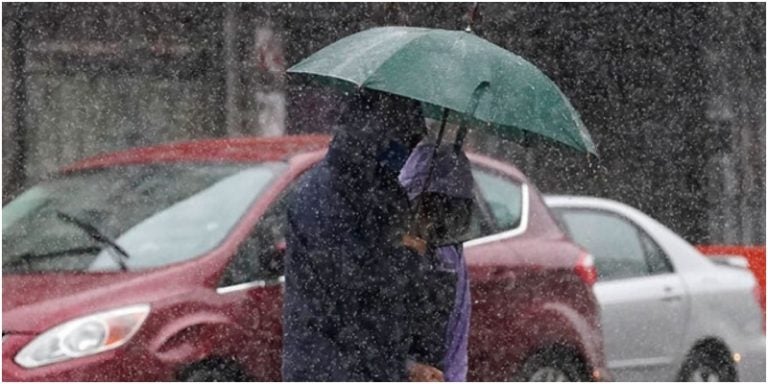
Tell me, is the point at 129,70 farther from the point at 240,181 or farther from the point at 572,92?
the point at 240,181

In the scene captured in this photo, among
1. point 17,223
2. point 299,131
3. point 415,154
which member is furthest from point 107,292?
point 299,131

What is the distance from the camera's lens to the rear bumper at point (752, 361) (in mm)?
10323

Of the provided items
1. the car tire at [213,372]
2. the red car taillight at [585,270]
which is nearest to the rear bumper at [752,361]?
the red car taillight at [585,270]

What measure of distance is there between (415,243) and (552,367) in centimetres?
373

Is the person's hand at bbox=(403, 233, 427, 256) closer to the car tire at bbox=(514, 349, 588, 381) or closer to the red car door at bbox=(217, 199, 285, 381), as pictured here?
the red car door at bbox=(217, 199, 285, 381)

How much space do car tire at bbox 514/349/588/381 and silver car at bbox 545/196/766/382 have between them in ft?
3.02

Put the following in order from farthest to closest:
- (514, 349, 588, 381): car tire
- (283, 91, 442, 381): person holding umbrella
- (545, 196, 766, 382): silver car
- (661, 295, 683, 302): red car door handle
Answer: (661, 295, 683, 302): red car door handle
(545, 196, 766, 382): silver car
(514, 349, 588, 381): car tire
(283, 91, 442, 381): person holding umbrella

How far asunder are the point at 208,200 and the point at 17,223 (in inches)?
35.8

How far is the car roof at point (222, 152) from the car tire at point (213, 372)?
3.67ft

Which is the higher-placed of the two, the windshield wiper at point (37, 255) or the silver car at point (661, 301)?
the windshield wiper at point (37, 255)

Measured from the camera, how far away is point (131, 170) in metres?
8.07

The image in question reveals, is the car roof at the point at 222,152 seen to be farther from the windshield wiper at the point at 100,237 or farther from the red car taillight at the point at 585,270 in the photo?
the red car taillight at the point at 585,270

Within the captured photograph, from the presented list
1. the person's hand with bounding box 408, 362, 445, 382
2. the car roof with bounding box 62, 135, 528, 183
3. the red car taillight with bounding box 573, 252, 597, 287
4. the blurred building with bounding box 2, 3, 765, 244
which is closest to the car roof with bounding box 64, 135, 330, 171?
the car roof with bounding box 62, 135, 528, 183

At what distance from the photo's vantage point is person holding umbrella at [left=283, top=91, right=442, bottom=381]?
4.63 meters
